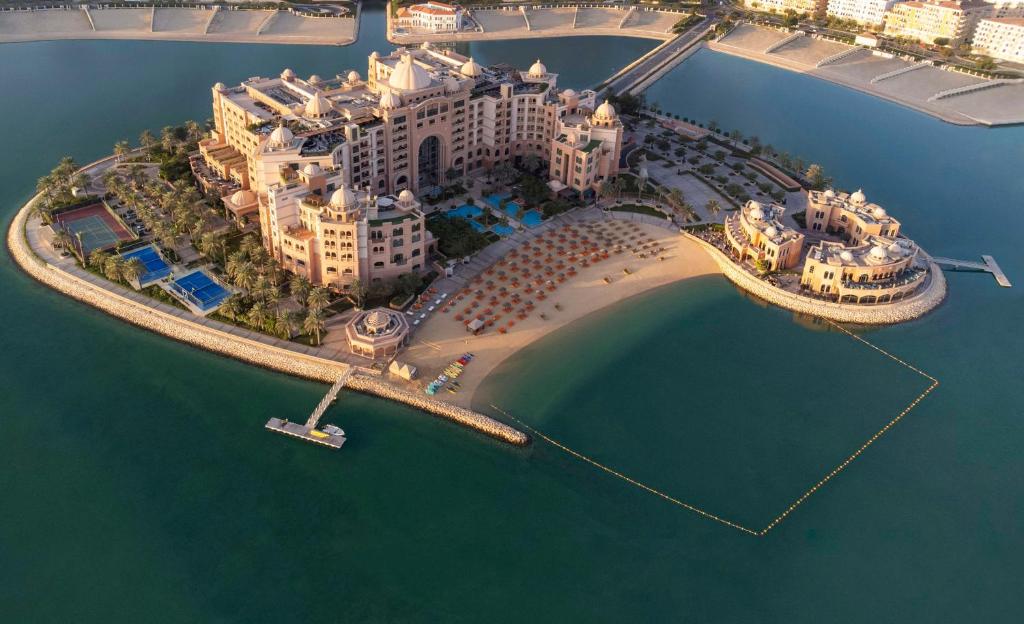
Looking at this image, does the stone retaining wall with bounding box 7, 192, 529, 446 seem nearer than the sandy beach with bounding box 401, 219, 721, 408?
Yes

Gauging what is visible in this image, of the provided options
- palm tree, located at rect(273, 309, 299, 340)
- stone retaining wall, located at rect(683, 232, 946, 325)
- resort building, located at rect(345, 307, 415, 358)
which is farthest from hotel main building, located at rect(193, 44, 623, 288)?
stone retaining wall, located at rect(683, 232, 946, 325)

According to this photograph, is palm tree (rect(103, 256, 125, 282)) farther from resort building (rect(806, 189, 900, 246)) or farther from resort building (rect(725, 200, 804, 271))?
resort building (rect(806, 189, 900, 246))

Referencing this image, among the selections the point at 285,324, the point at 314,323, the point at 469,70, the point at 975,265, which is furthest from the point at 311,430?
the point at 975,265

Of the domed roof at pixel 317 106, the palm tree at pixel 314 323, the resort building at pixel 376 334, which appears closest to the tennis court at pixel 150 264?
the palm tree at pixel 314 323

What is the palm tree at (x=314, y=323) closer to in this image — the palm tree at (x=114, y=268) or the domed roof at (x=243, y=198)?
the palm tree at (x=114, y=268)

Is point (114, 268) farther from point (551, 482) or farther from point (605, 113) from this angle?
point (605, 113)
